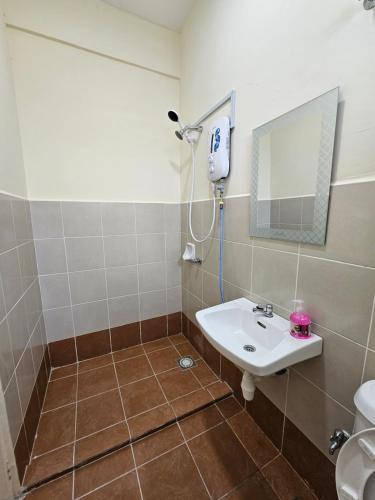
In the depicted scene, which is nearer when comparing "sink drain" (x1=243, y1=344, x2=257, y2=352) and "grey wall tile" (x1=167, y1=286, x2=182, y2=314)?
"sink drain" (x1=243, y1=344, x2=257, y2=352)

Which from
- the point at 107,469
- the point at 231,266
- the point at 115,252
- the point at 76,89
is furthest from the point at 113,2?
the point at 107,469

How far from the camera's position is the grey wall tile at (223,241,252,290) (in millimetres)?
1168

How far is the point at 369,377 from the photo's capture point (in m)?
0.68

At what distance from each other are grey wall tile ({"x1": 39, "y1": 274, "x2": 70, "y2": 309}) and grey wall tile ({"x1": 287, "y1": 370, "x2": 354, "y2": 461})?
1.56m

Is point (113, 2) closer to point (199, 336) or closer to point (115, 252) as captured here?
point (115, 252)

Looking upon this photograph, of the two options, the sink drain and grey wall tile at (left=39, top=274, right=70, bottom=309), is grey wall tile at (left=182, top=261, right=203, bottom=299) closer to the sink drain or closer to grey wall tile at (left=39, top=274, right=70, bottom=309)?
the sink drain

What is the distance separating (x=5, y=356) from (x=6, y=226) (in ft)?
1.87

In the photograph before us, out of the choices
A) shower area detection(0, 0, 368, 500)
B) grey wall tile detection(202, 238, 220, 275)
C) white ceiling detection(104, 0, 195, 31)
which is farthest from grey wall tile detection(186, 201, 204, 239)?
white ceiling detection(104, 0, 195, 31)

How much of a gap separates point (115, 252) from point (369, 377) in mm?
1611

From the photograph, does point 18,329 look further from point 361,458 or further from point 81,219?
point 361,458

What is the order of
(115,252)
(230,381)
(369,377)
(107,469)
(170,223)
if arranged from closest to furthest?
(369,377) < (107,469) < (230,381) < (115,252) < (170,223)

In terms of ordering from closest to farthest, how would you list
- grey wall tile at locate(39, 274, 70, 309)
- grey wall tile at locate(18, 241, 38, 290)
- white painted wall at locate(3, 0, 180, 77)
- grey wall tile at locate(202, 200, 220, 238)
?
grey wall tile at locate(18, 241, 38, 290) < white painted wall at locate(3, 0, 180, 77) < grey wall tile at locate(202, 200, 220, 238) < grey wall tile at locate(39, 274, 70, 309)

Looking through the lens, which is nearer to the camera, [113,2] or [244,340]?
[244,340]

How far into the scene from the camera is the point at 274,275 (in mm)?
1006
